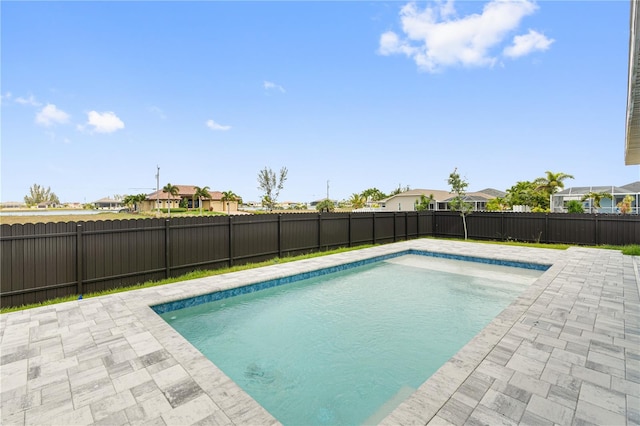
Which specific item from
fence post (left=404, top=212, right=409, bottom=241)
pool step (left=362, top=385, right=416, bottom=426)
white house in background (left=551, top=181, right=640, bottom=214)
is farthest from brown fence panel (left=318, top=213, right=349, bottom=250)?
white house in background (left=551, top=181, right=640, bottom=214)

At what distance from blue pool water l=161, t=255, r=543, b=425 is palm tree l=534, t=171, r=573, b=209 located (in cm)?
2440

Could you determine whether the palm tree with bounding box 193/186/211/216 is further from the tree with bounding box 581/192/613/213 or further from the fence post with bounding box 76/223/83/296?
the tree with bounding box 581/192/613/213

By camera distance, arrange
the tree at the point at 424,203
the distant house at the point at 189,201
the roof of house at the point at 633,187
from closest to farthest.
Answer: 1. the roof of house at the point at 633,187
2. the tree at the point at 424,203
3. the distant house at the point at 189,201

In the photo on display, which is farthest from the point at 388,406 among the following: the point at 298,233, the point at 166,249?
the point at 298,233

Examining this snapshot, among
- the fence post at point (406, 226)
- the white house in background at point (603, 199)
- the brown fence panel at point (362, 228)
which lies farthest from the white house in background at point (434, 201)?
the brown fence panel at point (362, 228)

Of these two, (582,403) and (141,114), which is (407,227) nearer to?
(582,403)

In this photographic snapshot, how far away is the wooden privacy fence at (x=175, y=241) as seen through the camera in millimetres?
4734

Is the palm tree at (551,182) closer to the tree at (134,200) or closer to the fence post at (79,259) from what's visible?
the fence post at (79,259)

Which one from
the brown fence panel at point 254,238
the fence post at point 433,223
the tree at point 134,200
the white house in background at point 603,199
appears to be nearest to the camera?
the brown fence panel at point 254,238

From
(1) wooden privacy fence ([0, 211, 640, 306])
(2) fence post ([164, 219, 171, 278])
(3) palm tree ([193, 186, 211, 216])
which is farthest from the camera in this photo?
(3) palm tree ([193, 186, 211, 216])

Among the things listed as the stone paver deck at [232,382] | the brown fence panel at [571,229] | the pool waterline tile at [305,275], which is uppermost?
the brown fence panel at [571,229]

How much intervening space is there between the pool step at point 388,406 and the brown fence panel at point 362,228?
766 cm

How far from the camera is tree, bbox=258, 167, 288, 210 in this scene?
40594 millimetres

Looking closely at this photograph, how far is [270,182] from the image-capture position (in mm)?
41062
